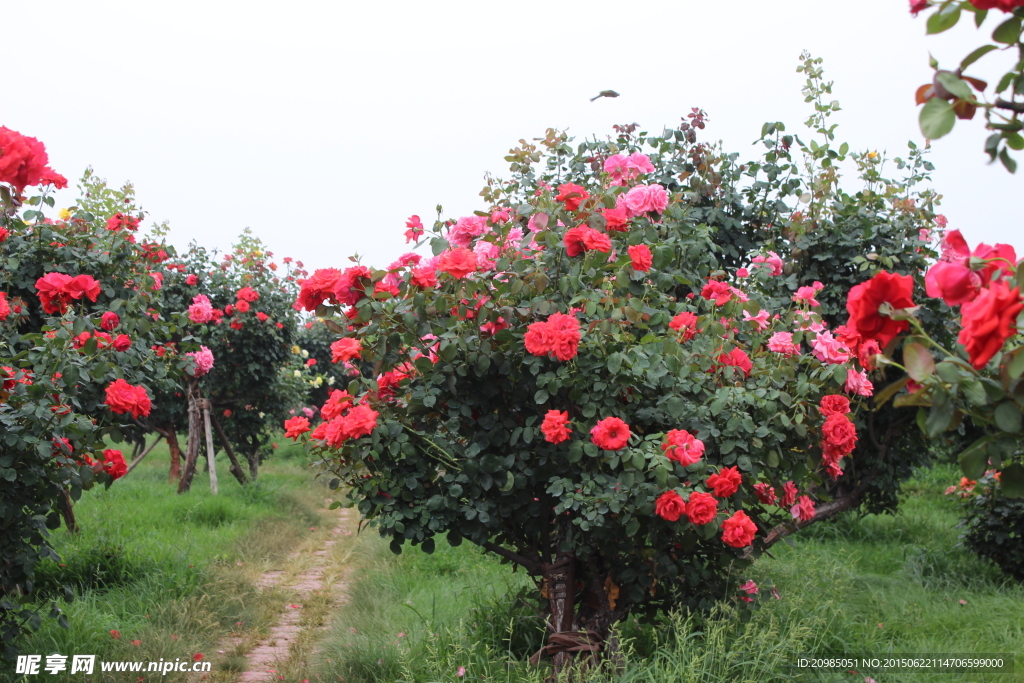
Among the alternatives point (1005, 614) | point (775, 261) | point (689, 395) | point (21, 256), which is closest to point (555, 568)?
point (689, 395)

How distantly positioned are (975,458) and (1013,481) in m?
0.07

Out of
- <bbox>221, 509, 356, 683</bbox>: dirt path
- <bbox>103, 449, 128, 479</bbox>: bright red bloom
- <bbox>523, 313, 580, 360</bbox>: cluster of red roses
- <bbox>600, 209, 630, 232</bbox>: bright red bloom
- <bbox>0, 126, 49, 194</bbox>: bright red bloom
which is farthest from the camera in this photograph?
<bbox>221, 509, 356, 683</bbox>: dirt path

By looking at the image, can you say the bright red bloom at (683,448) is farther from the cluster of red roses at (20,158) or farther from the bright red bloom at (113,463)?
the bright red bloom at (113,463)

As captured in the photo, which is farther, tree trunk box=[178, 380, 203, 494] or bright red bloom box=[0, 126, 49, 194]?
tree trunk box=[178, 380, 203, 494]

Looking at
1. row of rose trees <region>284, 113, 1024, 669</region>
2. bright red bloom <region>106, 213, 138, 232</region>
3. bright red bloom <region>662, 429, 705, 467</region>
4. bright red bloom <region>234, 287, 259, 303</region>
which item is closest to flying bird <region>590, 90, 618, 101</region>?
row of rose trees <region>284, 113, 1024, 669</region>

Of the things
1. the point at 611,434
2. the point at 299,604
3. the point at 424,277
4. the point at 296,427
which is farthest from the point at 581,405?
the point at 299,604

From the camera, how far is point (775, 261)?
304cm

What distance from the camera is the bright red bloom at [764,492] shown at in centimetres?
252

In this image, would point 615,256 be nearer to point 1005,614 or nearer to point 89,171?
point 1005,614

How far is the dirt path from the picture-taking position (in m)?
3.26

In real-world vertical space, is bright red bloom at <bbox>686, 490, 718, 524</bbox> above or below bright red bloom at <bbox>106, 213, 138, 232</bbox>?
below

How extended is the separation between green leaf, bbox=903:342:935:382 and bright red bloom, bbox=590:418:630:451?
1182mm

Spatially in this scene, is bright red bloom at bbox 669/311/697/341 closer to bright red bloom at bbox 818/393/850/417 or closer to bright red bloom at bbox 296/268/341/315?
bright red bloom at bbox 818/393/850/417

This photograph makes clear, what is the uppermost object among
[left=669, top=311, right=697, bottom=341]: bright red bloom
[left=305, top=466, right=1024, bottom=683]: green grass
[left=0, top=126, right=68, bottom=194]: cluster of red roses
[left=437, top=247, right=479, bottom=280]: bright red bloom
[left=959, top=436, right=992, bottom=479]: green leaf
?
[left=0, top=126, right=68, bottom=194]: cluster of red roses
